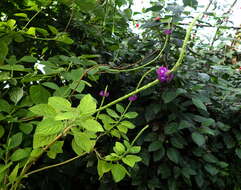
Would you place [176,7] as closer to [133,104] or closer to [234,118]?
[133,104]

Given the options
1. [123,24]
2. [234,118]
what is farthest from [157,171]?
[123,24]

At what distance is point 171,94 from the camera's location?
954 millimetres

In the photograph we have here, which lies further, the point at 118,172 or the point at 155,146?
the point at 155,146

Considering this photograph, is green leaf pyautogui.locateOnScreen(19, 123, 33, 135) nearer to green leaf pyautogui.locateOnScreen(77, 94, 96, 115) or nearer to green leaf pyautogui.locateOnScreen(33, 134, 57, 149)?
green leaf pyautogui.locateOnScreen(33, 134, 57, 149)

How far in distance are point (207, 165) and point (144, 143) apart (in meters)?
0.32

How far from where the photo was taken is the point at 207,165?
1.08 m

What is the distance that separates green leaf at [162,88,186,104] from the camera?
94 cm

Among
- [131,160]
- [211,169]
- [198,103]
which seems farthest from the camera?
[211,169]

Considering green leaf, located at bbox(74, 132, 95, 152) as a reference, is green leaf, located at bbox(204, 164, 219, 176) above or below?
below

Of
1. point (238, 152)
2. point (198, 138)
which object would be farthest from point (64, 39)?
point (238, 152)

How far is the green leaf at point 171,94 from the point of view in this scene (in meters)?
0.94

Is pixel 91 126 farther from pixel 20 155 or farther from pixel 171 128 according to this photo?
pixel 171 128

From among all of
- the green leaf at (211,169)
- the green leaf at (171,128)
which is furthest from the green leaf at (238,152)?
the green leaf at (171,128)

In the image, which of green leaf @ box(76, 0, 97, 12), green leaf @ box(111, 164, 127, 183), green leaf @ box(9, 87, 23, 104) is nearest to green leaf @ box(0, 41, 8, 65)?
green leaf @ box(9, 87, 23, 104)
